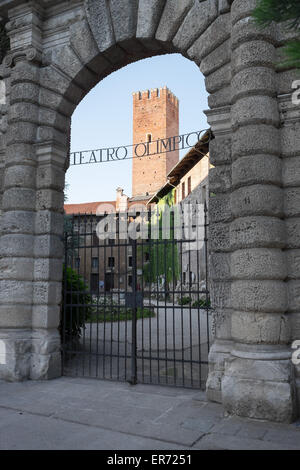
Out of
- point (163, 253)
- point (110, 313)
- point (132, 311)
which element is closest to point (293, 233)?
point (132, 311)

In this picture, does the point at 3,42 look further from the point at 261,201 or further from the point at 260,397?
the point at 260,397

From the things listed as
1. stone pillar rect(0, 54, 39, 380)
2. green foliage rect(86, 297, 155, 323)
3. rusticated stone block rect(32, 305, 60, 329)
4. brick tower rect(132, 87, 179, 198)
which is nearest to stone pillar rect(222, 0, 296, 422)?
green foliage rect(86, 297, 155, 323)

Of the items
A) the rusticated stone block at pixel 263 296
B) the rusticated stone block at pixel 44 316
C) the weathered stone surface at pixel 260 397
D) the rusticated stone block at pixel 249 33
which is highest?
the rusticated stone block at pixel 249 33

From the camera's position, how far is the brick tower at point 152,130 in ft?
166

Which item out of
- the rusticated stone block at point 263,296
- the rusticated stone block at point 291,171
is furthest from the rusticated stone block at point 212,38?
the rusticated stone block at point 263,296

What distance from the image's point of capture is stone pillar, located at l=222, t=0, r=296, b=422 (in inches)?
163

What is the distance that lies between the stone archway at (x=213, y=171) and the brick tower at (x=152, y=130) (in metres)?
42.7

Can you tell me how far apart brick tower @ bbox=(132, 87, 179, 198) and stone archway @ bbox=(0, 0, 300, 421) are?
1680 inches

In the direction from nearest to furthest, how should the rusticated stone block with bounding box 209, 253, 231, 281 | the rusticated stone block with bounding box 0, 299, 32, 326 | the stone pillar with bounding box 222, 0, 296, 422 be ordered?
the stone pillar with bounding box 222, 0, 296, 422
the rusticated stone block with bounding box 209, 253, 231, 281
the rusticated stone block with bounding box 0, 299, 32, 326

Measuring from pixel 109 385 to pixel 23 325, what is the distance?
1595 millimetres

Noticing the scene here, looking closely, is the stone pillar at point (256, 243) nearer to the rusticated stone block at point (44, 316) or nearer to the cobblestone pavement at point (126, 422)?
the cobblestone pavement at point (126, 422)

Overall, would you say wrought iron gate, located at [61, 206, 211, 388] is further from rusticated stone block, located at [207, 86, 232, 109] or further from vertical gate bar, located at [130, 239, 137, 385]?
rusticated stone block, located at [207, 86, 232, 109]
